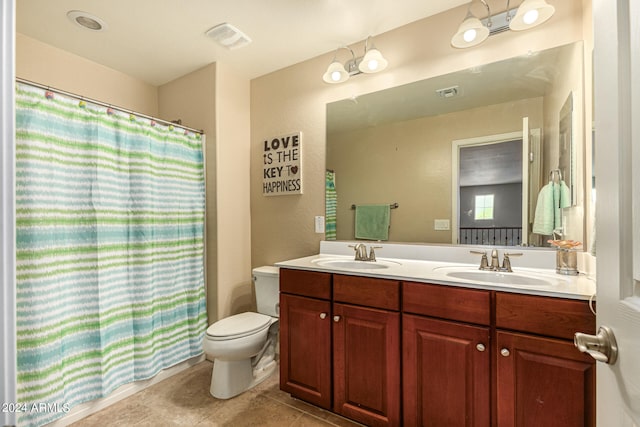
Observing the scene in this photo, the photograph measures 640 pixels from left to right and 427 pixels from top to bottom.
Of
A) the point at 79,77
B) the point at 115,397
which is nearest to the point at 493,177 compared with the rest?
the point at 115,397

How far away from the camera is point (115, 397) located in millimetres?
1808

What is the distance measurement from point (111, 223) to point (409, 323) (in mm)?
1836

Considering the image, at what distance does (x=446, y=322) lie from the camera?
1.27 meters

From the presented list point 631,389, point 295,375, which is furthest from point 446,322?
point 295,375

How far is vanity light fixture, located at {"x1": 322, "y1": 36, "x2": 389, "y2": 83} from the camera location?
1.87 meters

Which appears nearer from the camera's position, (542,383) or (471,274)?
(542,383)

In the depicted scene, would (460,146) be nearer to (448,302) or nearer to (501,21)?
(501,21)

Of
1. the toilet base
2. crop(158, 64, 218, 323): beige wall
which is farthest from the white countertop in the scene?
crop(158, 64, 218, 323): beige wall

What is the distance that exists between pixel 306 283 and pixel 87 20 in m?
2.18

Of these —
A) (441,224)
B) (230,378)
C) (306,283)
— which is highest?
(441,224)

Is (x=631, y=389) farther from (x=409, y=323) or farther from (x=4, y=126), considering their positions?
(x=4, y=126)

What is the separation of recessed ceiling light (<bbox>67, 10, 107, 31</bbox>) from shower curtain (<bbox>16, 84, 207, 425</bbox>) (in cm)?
60

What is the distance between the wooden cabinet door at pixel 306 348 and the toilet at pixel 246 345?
26 centimetres

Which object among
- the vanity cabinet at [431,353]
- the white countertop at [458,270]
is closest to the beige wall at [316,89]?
the white countertop at [458,270]
